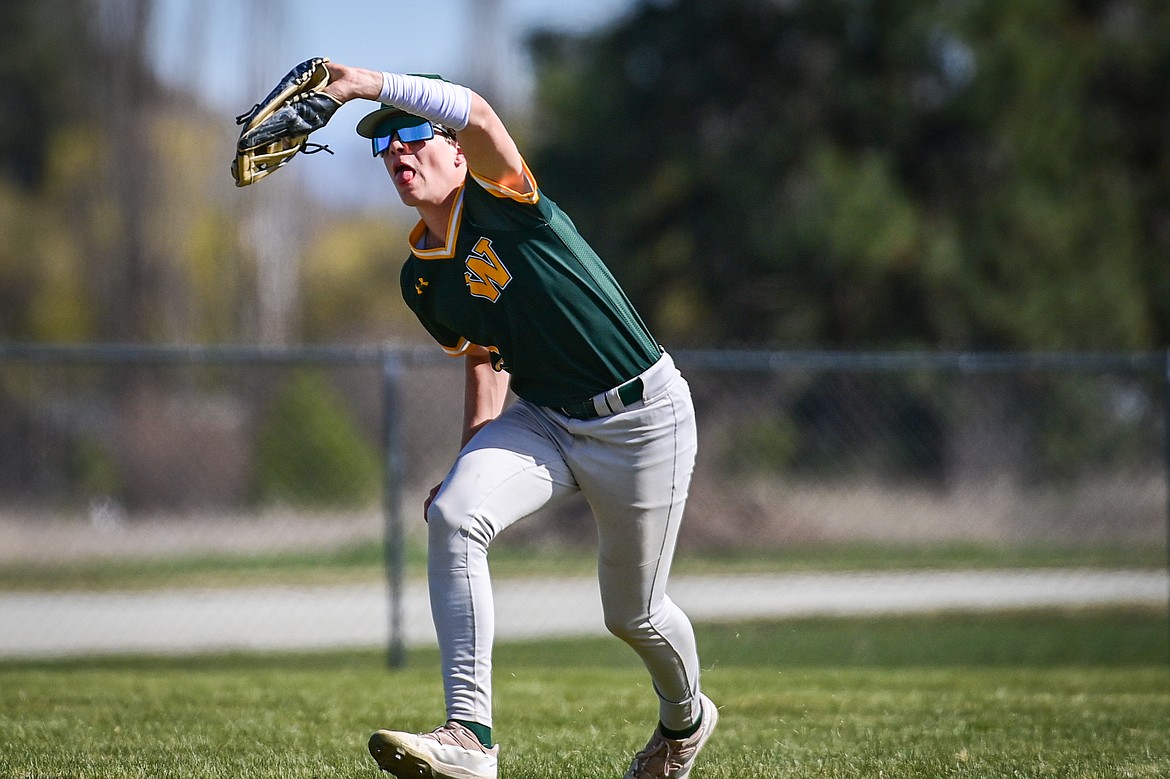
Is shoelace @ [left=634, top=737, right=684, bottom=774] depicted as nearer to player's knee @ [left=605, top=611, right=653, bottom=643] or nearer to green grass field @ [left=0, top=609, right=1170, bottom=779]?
green grass field @ [left=0, top=609, right=1170, bottom=779]

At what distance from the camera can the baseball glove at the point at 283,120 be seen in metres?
3.37

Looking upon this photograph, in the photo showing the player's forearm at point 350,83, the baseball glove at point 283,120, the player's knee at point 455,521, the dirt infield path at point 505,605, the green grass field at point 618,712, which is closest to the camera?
the baseball glove at point 283,120

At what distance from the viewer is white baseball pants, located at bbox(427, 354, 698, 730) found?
3.81 m

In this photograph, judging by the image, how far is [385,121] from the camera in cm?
405

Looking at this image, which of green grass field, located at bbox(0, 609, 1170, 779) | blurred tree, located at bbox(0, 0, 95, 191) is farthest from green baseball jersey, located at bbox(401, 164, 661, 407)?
blurred tree, located at bbox(0, 0, 95, 191)

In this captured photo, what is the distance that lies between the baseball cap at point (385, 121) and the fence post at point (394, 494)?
4438mm

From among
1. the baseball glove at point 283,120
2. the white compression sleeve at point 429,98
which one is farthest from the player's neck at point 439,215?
the baseball glove at point 283,120

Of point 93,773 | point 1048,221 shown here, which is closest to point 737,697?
point 93,773

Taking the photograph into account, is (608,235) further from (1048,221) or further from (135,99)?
(135,99)

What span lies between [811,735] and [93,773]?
279 centimetres

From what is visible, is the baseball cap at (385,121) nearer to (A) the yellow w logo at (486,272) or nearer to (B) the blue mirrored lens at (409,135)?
(B) the blue mirrored lens at (409,135)

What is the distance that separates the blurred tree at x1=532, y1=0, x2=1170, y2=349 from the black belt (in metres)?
16.4

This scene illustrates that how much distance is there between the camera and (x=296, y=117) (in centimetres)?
340

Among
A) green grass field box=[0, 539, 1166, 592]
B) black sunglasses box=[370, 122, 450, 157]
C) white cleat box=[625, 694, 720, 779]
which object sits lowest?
green grass field box=[0, 539, 1166, 592]
